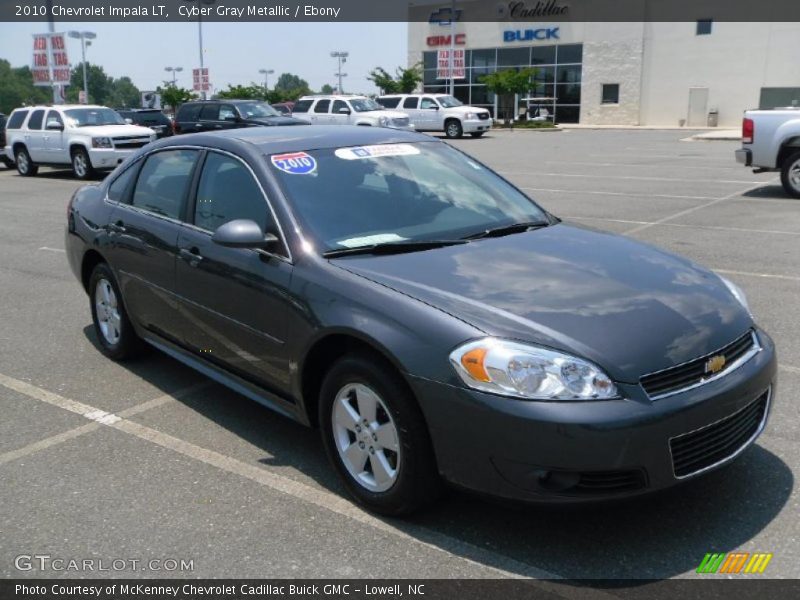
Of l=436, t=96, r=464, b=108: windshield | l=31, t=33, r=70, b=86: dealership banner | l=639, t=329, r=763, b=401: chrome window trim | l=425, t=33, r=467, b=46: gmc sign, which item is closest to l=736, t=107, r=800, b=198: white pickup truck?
l=639, t=329, r=763, b=401: chrome window trim

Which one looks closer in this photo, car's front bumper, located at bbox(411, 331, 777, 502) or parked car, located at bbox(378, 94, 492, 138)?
car's front bumper, located at bbox(411, 331, 777, 502)

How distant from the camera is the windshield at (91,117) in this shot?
20578 millimetres

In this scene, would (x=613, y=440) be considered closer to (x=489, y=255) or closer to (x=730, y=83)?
(x=489, y=255)

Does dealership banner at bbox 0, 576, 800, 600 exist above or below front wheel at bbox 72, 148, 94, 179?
below

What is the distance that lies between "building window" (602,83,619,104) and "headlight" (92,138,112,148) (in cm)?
3594

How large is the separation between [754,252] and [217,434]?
6.78 metres

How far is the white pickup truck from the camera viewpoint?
13172mm

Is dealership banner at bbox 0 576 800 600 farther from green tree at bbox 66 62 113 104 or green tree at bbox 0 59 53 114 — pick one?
green tree at bbox 66 62 113 104

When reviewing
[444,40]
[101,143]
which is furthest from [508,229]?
[444,40]

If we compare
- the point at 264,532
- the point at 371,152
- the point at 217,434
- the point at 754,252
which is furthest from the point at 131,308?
the point at 754,252

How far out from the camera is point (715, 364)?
3260 mm

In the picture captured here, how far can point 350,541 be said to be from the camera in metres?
3.38

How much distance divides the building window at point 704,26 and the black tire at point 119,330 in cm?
4587

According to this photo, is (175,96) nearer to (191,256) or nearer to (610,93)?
(610,93)
